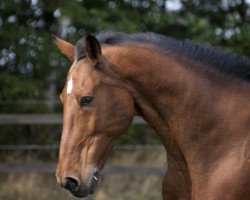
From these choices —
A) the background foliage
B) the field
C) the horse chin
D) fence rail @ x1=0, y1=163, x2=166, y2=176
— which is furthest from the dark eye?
the background foliage

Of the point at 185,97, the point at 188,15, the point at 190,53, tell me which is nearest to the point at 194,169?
the point at 185,97

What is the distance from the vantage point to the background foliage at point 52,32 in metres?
10.1

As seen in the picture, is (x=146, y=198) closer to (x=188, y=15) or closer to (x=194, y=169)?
(x=188, y=15)

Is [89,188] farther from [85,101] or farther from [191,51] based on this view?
[191,51]

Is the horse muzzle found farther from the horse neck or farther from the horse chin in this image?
the horse neck

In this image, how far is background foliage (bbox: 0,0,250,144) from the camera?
1009 cm

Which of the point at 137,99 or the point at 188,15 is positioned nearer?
the point at 137,99

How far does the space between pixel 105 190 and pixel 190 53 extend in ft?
18.7

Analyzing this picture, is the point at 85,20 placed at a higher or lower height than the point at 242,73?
lower

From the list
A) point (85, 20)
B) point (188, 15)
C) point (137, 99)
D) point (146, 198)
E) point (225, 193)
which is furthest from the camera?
point (188, 15)

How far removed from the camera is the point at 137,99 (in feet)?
12.4

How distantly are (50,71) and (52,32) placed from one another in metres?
0.63

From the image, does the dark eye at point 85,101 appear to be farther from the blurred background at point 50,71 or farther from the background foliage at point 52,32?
the background foliage at point 52,32

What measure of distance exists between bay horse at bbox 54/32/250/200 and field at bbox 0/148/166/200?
5.04 meters
